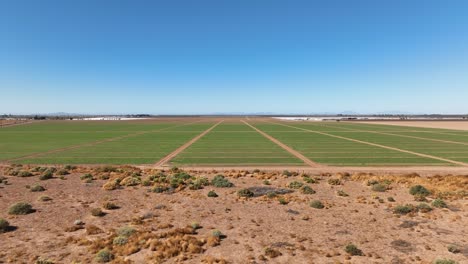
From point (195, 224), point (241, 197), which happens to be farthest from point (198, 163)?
point (195, 224)

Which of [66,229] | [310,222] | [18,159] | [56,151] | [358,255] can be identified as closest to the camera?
[358,255]

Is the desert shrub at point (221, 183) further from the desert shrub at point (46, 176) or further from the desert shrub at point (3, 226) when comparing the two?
the desert shrub at point (46, 176)

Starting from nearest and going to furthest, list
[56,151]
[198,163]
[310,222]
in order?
1. [310,222]
2. [198,163]
3. [56,151]

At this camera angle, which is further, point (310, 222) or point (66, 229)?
point (310, 222)

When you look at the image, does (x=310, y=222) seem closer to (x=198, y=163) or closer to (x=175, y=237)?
(x=175, y=237)

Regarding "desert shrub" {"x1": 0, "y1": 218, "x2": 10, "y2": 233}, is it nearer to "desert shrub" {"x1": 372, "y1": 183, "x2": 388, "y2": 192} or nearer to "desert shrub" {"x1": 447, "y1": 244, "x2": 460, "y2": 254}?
"desert shrub" {"x1": 447, "y1": 244, "x2": 460, "y2": 254}

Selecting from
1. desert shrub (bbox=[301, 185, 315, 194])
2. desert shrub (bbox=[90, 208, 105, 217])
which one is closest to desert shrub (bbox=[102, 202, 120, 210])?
desert shrub (bbox=[90, 208, 105, 217])
